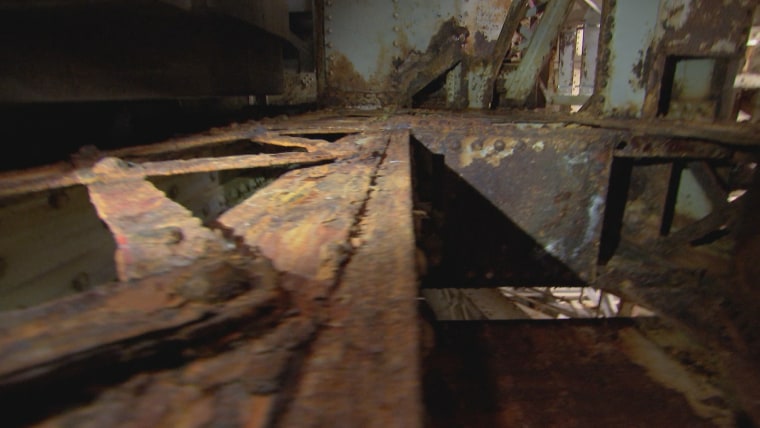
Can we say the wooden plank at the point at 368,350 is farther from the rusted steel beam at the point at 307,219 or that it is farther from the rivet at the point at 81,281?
the rivet at the point at 81,281

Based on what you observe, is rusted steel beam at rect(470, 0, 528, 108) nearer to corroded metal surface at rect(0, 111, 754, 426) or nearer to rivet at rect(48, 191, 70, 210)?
corroded metal surface at rect(0, 111, 754, 426)

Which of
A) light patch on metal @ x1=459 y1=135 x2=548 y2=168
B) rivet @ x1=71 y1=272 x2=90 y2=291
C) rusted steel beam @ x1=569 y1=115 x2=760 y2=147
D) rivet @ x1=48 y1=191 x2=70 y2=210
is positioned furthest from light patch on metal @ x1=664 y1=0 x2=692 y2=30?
rivet @ x1=71 y1=272 x2=90 y2=291

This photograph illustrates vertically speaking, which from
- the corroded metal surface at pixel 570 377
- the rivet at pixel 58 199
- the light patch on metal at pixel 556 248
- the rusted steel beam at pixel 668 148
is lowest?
the corroded metal surface at pixel 570 377

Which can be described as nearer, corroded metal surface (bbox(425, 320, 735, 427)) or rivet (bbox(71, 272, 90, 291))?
corroded metal surface (bbox(425, 320, 735, 427))

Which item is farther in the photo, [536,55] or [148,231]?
→ [536,55]

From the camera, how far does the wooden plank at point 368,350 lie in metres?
0.44

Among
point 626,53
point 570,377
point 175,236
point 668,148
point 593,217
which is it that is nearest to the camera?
point 175,236

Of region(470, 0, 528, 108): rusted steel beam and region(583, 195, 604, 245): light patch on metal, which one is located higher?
region(470, 0, 528, 108): rusted steel beam

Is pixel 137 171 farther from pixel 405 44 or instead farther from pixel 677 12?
pixel 405 44

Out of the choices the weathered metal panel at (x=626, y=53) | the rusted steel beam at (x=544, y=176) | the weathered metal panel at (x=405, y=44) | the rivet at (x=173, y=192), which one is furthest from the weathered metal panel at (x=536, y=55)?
the rivet at (x=173, y=192)

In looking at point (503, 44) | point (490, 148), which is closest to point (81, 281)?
point (490, 148)

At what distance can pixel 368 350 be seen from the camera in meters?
0.54

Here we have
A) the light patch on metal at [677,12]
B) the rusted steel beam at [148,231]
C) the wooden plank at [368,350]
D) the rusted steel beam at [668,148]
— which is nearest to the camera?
the wooden plank at [368,350]

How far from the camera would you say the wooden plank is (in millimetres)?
441
